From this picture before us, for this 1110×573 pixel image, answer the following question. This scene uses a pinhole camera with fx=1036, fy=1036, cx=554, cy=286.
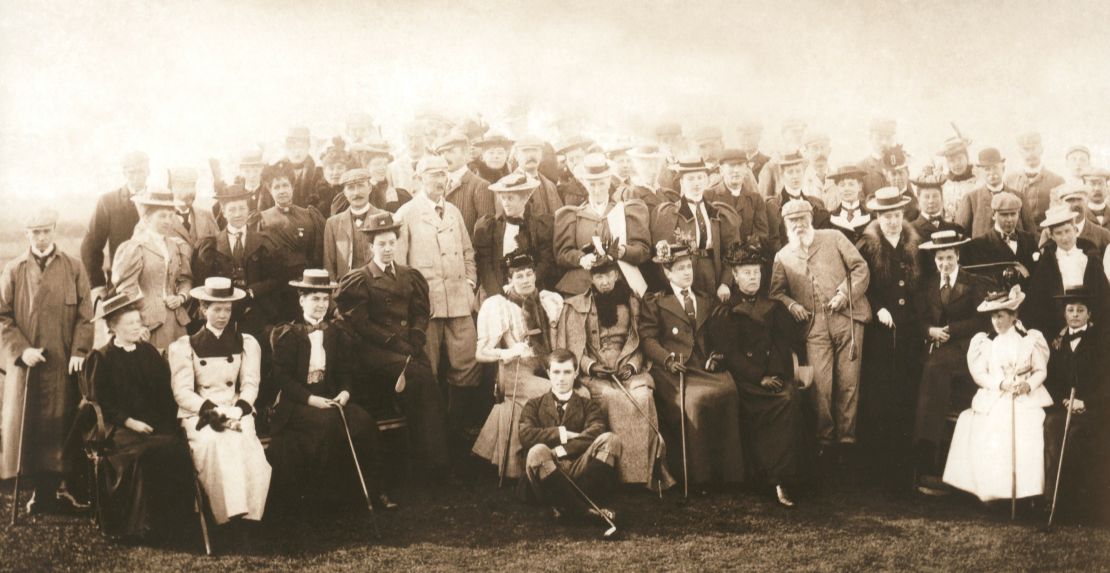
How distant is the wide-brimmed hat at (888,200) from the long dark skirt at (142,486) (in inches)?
153

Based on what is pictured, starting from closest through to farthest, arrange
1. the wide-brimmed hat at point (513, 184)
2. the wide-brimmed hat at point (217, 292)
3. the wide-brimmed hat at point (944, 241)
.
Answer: the wide-brimmed hat at point (217, 292) → the wide-brimmed hat at point (513, 184) → the wide-brimmed hat at point (944, 241)

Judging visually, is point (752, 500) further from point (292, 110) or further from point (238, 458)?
point (292, 110)

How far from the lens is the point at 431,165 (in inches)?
222

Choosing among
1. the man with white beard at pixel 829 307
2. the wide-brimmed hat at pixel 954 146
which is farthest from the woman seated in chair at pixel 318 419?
the wide-brimmed hat at pixel 954 146

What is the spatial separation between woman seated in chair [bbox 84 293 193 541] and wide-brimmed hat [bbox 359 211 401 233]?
48.2 inches

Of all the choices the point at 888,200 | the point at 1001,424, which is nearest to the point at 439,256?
the point at 888,200

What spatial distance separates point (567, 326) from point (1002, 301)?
235 centimetres

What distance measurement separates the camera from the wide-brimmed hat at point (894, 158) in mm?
5918

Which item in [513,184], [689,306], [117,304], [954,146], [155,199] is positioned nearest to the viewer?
[117,304]

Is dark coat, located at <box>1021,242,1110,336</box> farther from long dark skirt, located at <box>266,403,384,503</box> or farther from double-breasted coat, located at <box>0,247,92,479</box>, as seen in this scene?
double-breasted coat, located at <box>0,247,92,479</box>

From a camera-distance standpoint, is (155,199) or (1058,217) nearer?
(155,199)

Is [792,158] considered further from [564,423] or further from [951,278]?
[564,423]

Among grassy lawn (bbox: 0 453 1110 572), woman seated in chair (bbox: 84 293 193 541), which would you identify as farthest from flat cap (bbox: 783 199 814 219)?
woman seated in chair (bbox: 84 293 193 541)

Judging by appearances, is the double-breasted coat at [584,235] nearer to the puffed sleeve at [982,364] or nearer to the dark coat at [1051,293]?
the puffed sleeve at [982,364]
